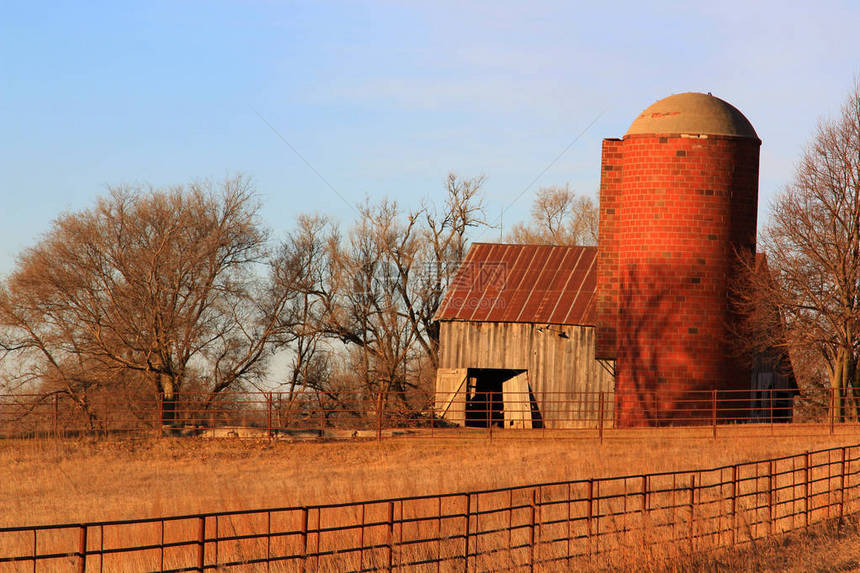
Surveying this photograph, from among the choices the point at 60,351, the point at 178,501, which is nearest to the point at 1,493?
the point at 178,501

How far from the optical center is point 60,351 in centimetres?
3250

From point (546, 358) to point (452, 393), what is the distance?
284 cm

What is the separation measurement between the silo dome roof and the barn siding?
5.87 m

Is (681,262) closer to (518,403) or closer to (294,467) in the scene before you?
(518,403)

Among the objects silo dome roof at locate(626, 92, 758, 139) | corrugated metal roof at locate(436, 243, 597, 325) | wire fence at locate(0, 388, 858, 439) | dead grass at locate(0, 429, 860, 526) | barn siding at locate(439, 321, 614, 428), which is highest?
silo dome roof at locate(626, 92, 758, 139)

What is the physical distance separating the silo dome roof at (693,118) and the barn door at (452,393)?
27.2ft

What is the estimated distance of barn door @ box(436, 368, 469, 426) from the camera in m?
29.8

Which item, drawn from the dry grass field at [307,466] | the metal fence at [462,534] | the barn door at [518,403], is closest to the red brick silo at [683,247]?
the dry grass field at [307,466]

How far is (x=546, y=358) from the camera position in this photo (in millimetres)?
29469

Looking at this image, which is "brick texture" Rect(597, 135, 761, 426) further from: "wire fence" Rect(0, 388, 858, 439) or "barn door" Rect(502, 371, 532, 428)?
"barn door" Rect(502, 371, 532, 428)

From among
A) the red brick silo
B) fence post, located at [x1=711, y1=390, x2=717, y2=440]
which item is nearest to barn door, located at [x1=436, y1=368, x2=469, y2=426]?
the red brick silo

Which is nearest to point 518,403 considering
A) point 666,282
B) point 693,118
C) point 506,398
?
point 506,398

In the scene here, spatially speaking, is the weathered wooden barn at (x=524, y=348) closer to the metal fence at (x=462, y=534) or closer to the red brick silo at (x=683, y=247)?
the red brick silo at (x=683, y=247)

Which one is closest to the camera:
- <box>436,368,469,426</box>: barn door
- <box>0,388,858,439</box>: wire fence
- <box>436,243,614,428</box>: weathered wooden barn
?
<box>0,388,858,439</box>: wire fence
